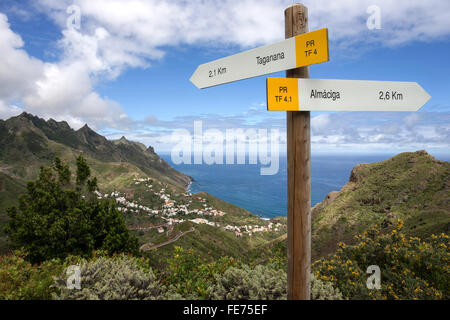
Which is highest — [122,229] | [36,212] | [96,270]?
[96,270]

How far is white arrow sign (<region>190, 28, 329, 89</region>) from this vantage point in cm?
250

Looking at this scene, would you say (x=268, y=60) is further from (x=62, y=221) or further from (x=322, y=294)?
(x=62, y=221)

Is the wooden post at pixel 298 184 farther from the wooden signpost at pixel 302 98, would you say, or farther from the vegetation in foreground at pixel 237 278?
the vegetation in foreground at pixel 237 278

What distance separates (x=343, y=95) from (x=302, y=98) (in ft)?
1.64

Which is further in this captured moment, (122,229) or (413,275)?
(122,229)

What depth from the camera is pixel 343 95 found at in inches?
104

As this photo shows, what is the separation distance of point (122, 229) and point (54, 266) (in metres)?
11.5

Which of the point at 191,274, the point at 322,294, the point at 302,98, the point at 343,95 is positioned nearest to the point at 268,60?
the point at 302,98

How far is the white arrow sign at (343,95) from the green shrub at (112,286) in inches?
114

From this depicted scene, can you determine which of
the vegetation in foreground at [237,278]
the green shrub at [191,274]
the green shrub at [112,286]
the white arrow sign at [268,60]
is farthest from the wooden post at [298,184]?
the green shrub at [112,286]
